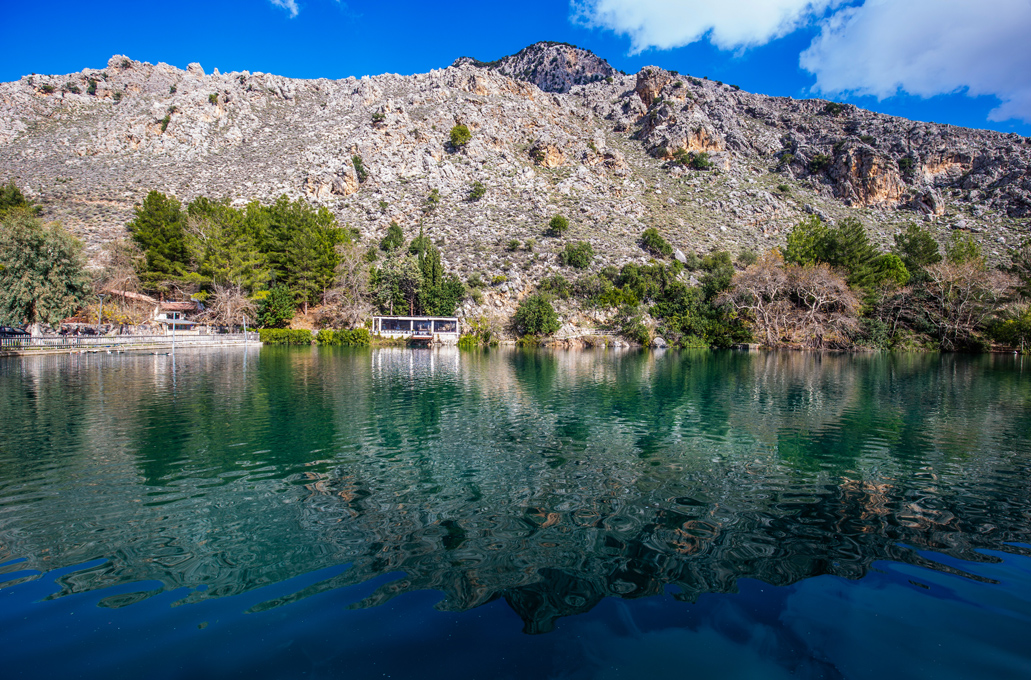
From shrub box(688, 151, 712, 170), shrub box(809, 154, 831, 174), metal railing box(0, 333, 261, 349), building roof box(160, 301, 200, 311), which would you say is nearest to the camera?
metal railing box(0, 333, 261, 349)

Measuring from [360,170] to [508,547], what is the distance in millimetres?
91738

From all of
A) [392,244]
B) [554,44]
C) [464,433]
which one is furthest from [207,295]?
[554,44]

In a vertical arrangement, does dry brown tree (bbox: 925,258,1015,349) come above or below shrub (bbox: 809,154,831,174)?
below

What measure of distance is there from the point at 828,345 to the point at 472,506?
63515mm

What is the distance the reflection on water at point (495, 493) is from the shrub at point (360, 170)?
76011 mm

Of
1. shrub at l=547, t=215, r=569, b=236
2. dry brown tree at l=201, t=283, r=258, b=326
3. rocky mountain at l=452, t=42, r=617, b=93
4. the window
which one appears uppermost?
rocky mountain at l=452, t=42, r=617, b=93

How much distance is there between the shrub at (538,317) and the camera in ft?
198

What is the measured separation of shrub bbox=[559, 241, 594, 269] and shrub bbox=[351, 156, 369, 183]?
41546 mm

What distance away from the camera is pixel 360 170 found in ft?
285

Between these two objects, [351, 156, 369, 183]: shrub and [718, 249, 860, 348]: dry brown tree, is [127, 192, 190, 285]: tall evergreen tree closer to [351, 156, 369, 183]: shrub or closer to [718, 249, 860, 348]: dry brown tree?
[351, 156, 369, 183]: shrub

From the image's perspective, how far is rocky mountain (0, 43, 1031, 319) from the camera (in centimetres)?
7781

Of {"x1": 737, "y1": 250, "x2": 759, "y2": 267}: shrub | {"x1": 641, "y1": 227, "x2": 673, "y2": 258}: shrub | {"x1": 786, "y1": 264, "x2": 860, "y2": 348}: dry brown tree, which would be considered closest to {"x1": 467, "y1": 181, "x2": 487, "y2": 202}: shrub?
{"x1": 641, "y1": 227, "x2": 673, "y2": 258}: shrub

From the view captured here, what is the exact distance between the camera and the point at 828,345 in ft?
190

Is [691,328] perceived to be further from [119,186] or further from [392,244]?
[119,186]
